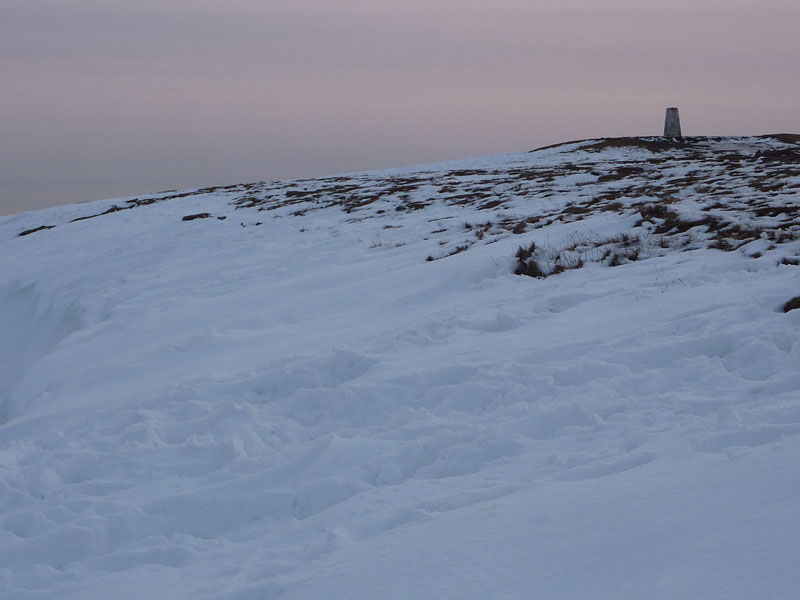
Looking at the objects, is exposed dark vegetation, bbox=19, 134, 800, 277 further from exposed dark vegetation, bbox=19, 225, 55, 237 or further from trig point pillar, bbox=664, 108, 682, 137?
trig point pillar, bbox=664, 108, 682, 137

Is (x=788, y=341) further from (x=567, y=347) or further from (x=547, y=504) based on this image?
(x=547, y=504)

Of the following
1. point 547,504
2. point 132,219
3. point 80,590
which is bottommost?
point 80,590

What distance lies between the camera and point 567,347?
222 inches

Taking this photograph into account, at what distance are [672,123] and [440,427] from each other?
116 feet

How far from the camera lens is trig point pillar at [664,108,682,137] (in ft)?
118

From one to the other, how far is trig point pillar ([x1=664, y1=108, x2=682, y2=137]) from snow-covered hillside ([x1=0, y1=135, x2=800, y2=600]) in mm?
27358

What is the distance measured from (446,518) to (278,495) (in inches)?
45.9

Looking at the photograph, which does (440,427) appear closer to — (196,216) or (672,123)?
(196,216)

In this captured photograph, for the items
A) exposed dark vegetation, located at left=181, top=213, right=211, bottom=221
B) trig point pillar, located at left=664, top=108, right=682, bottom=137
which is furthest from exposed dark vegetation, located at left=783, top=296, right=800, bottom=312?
trig point pillar, located at left=664, top=108, right=682, bottom=137

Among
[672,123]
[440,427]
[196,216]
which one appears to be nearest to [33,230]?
[196,216]

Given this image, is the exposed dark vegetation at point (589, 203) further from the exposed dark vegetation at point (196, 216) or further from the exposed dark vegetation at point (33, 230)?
the exposed dark vegetation at point (33, 230)

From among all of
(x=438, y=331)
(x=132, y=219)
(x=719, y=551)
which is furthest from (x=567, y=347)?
(x=132, y=219)

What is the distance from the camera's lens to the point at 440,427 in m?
4.69

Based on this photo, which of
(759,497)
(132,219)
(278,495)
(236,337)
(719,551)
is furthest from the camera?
(132,219)
